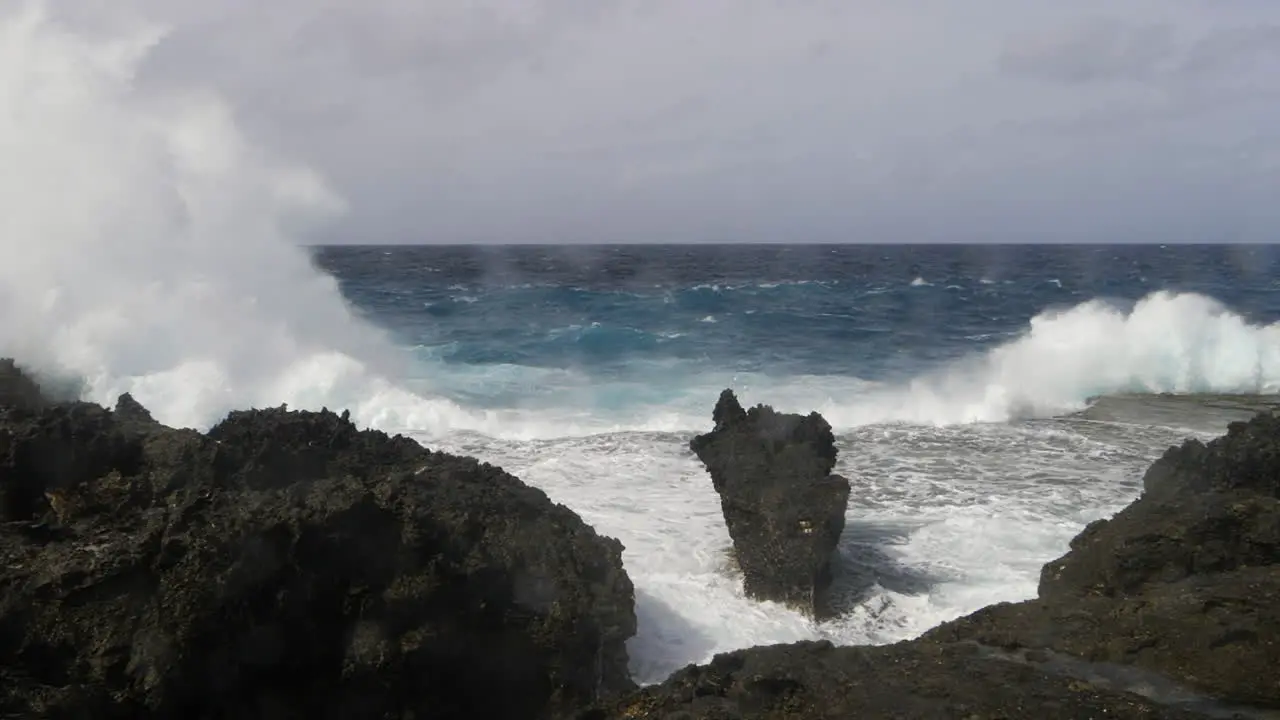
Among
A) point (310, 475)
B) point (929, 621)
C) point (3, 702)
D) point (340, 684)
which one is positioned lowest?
point (929, 621)

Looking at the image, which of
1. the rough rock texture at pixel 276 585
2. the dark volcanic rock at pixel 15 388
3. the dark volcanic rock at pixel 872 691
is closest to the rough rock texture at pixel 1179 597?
the dark volcanic rock at pixel 872 691

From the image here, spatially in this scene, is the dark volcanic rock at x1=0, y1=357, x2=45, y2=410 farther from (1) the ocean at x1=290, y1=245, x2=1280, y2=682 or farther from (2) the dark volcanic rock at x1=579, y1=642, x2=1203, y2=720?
(2) the dark volcanic rock at x1=579, y1=642, x2=1203, y2=720

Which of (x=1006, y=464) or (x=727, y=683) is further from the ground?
(x=727, y=683)

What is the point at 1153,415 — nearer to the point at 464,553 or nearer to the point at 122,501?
the point at 464,553

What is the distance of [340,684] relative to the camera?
4.72 meters

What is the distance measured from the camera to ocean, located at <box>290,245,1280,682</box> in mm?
8266

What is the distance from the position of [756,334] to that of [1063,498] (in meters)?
17.4

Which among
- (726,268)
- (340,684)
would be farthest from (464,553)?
(726,268)

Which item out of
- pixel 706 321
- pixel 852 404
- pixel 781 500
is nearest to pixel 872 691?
pixel 781 500

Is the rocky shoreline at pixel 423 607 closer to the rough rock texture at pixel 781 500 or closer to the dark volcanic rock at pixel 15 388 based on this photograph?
the rough rock texture at pixel 781 500

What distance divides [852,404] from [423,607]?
45.8 feet

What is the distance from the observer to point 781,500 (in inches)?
314

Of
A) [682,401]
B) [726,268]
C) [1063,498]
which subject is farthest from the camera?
[726,268]

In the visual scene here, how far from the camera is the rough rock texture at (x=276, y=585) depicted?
4258 millimetres
